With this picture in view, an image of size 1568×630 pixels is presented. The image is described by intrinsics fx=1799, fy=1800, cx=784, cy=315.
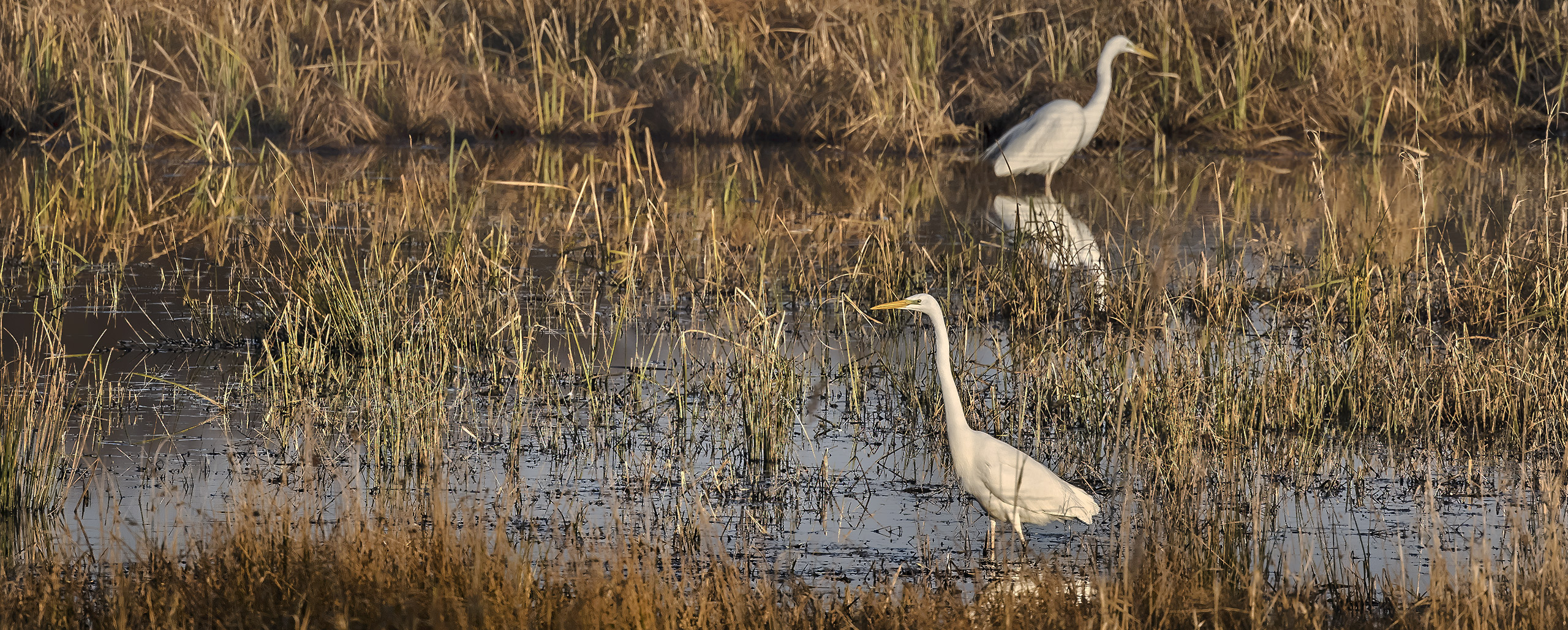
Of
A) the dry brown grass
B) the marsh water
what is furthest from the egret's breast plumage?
the dry brown grass

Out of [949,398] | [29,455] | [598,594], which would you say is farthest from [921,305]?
[29,455]

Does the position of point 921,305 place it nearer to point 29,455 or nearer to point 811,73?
point 29,455

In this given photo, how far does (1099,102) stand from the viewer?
13000 millimetres

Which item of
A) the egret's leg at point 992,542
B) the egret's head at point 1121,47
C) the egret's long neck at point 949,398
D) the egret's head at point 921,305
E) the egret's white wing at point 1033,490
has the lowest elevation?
the egret's leg at point 992,542

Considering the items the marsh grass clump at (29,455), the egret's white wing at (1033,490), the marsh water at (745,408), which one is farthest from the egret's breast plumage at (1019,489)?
the marsh grass clump at (29,455)

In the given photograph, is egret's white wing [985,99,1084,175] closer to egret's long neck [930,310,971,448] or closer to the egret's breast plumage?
egret's long neck [930,310,971,448]

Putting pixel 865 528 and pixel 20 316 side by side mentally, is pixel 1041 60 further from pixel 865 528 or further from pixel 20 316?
pixel 865 528

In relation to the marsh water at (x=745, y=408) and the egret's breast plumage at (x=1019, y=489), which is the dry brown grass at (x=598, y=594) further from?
the egret's breast plumage at (x=1019, y=489)

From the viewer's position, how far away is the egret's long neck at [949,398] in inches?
185

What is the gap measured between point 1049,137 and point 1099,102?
884 millimetres

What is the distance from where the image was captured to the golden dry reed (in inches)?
609

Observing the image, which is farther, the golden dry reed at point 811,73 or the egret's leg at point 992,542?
the golden dry reed at point 811,73

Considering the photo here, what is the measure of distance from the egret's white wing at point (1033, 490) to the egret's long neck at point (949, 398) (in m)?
0.16

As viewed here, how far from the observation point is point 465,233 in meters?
A: 8.21
